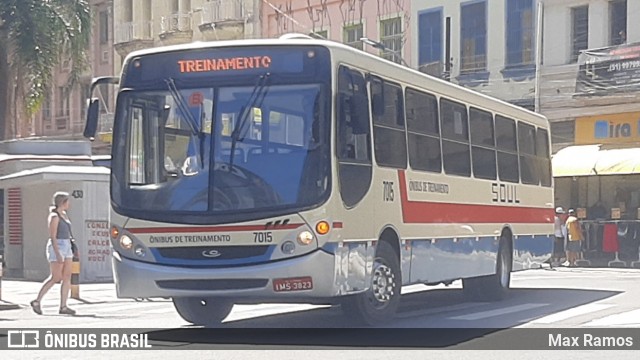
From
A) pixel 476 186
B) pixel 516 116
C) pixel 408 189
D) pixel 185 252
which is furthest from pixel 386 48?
pixel 185 252

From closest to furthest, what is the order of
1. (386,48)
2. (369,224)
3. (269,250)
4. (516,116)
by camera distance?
(269,250) → (369,224) → (516,116) → (386,48)

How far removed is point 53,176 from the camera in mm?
25344

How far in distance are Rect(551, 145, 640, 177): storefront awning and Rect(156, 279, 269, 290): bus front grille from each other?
68.8 feet

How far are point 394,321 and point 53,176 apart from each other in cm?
1295

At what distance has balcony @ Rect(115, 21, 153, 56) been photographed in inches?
1820

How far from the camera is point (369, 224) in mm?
13438

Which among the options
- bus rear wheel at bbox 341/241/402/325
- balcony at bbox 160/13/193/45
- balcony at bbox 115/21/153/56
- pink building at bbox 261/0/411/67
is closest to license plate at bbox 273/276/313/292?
bus rear wheel at bbox 341/241/402/325

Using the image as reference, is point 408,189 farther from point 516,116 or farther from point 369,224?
point 516,116

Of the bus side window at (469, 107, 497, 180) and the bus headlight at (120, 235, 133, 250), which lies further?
the bus side window at (469, 107, 497, 180)

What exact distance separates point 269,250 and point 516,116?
807 centimetres

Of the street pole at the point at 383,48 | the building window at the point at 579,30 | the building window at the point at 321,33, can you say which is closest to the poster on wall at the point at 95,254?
the street pole at the point at 383,48

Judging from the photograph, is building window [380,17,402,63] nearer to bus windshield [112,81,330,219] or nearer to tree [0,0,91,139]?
tree [0,0,91,139]

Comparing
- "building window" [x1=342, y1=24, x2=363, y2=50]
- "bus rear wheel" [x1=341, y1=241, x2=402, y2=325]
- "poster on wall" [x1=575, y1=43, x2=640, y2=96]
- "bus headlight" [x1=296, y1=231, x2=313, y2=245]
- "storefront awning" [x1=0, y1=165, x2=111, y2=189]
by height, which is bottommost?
"bus rear wheel" [x1=341, y1=241, x2=402, y2=325]

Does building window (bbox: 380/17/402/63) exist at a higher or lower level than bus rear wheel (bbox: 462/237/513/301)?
higher
